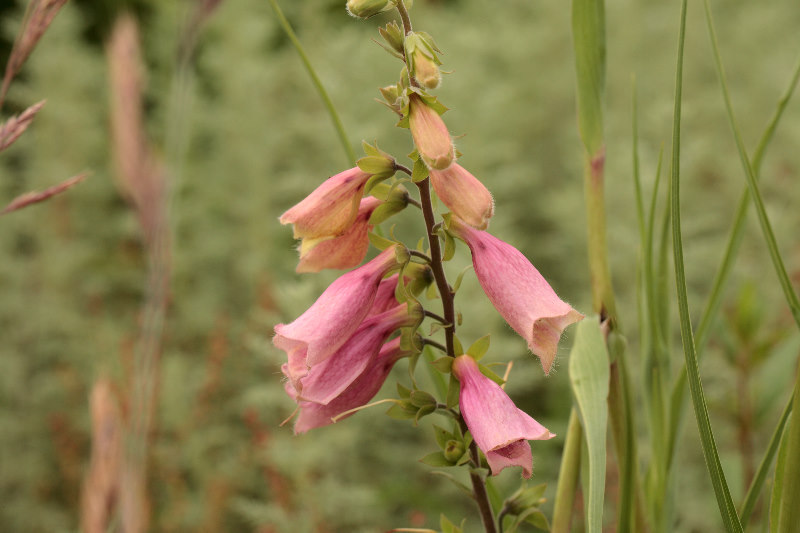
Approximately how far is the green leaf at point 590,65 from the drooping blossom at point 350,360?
0.59 feet

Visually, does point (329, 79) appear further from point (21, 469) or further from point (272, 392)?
point (21, 469)

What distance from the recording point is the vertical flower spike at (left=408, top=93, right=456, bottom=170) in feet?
1.33

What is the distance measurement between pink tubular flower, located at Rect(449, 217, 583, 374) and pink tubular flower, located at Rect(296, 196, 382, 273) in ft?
0.20

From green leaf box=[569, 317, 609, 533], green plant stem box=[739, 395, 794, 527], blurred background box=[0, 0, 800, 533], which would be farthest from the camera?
blurred background box=[0, 0, 800, 533]

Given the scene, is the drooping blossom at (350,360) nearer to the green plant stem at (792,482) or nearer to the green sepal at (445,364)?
the green sepal at (445,364)

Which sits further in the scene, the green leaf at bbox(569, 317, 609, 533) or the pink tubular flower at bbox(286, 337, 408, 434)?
the pink tubular flower at bbox(286, 337, 408, 434)

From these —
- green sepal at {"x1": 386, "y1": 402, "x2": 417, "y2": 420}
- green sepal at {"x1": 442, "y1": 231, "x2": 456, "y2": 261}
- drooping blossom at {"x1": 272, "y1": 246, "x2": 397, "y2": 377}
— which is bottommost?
green sepal at {"x1": 386, "y1": 402, "x2": 417, "y2": 420}

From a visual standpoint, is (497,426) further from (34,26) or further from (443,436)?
(34,26)

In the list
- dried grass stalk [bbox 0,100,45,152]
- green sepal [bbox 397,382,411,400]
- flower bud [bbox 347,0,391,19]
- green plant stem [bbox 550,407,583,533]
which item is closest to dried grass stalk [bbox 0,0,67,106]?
dried grass stalk [bbox 0,100,45,152]

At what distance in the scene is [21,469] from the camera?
60.0 inches

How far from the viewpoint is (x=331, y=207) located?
464mm

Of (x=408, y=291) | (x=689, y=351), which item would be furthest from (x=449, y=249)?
(x=689, y=351)

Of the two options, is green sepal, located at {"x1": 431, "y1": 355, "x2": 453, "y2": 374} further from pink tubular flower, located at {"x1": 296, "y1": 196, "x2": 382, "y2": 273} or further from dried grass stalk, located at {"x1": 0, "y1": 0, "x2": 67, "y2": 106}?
dried grass stalk, located at {"x1": 0, "y1": 0, "x2": 67, "y2": 106}

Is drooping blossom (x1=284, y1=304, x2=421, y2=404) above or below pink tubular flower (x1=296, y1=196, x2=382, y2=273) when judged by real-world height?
below
